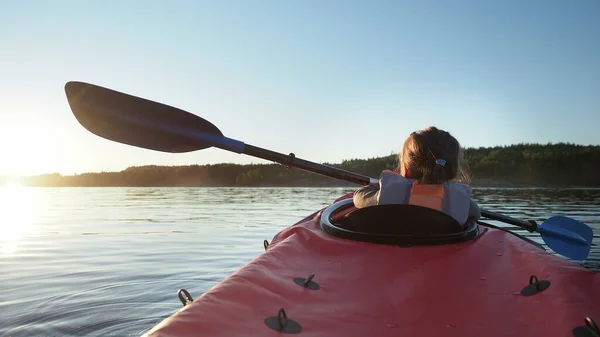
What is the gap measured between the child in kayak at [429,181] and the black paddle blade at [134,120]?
1523 mm

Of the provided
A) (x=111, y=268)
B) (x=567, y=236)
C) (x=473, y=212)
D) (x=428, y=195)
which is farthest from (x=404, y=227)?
(x=111, y=268)

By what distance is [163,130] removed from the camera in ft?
12.4

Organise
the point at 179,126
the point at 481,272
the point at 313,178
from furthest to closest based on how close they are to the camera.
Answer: the point at 313,178, the point at 179,126, the point at 481,272

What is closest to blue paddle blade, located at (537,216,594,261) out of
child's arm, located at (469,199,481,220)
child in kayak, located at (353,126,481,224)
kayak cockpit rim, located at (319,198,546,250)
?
child in kayak, located at (353,126,481,224)

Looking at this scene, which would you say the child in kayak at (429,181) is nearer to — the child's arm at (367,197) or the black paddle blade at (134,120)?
the child's arm at (367,197)

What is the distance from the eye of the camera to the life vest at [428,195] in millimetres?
2785

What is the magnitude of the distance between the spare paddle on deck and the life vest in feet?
3.60

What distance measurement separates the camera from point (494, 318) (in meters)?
1.71

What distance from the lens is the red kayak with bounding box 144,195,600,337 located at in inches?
61.9

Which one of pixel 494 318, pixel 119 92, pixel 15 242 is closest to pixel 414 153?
pixel 494 318

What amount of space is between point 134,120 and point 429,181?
215 centimetres

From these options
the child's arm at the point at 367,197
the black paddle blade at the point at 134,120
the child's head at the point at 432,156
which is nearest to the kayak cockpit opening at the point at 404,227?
the child's arm at the point at 367,197

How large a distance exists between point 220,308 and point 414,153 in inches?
73.2

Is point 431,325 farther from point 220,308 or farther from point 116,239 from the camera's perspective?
point 116,239
